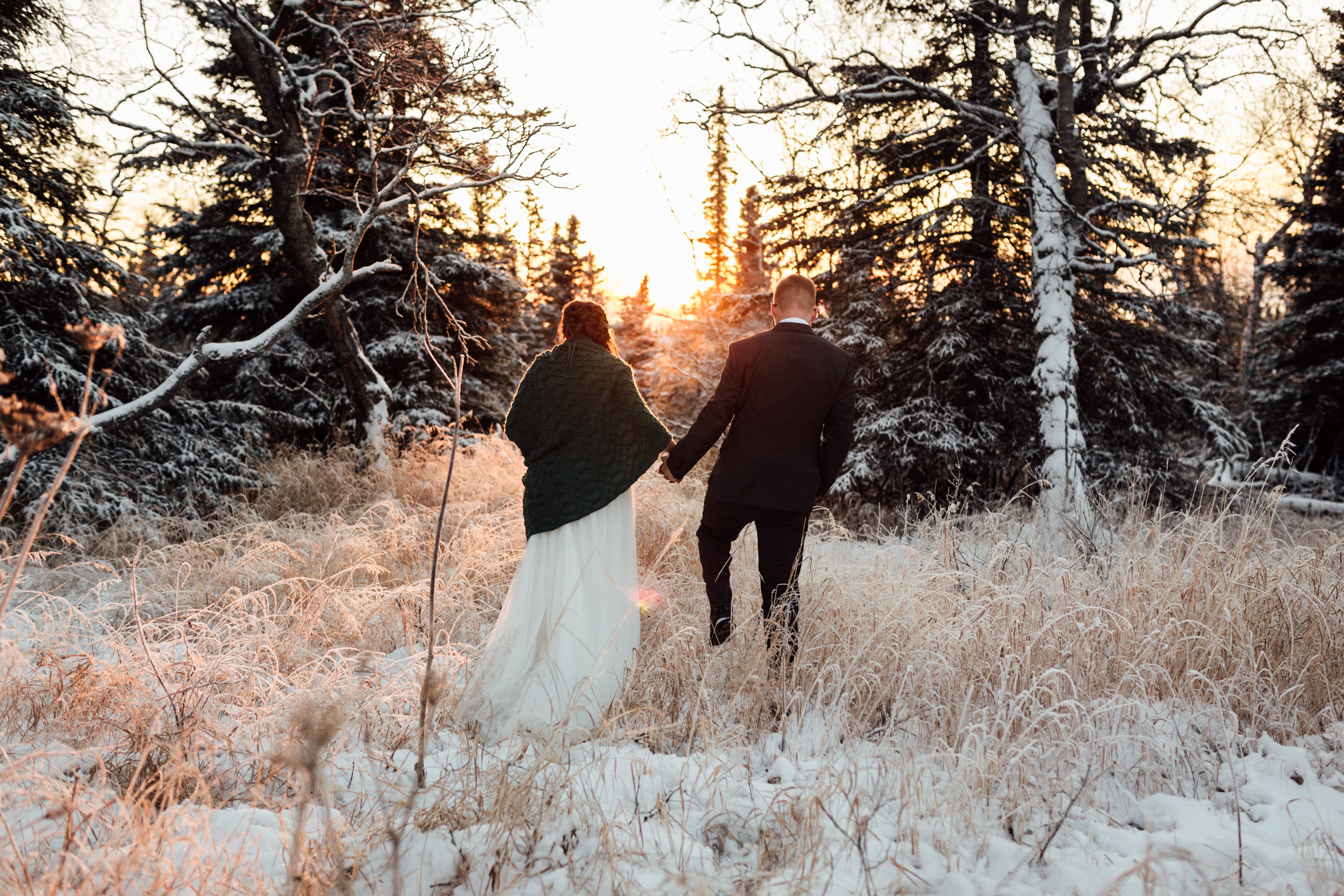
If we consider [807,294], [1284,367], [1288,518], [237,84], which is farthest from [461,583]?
[1284,367]

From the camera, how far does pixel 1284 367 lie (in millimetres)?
12141

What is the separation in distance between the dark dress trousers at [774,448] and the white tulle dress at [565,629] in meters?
0.50

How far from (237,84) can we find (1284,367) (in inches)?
770

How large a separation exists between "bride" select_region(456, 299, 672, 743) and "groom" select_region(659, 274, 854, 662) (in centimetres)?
38

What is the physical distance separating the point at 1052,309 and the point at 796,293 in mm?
4277

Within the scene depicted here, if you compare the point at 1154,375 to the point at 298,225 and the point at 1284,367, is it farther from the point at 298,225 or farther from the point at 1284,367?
the point at 298,225

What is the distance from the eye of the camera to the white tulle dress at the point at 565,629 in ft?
9.64

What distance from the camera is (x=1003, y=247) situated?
866 cm

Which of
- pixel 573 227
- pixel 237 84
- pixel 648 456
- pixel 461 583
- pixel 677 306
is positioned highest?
pixel 573 227

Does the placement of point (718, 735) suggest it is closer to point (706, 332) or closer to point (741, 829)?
point (741, 829)

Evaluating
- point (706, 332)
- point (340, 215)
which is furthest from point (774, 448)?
point (340, 215)

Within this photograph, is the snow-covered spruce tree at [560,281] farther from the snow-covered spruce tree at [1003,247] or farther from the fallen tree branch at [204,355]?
the fallen tree branch at [204,355]

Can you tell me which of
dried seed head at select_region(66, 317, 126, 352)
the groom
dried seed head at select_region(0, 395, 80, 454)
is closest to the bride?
the groom

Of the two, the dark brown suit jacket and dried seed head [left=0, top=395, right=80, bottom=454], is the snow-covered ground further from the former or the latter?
the dark brown suit jacket
